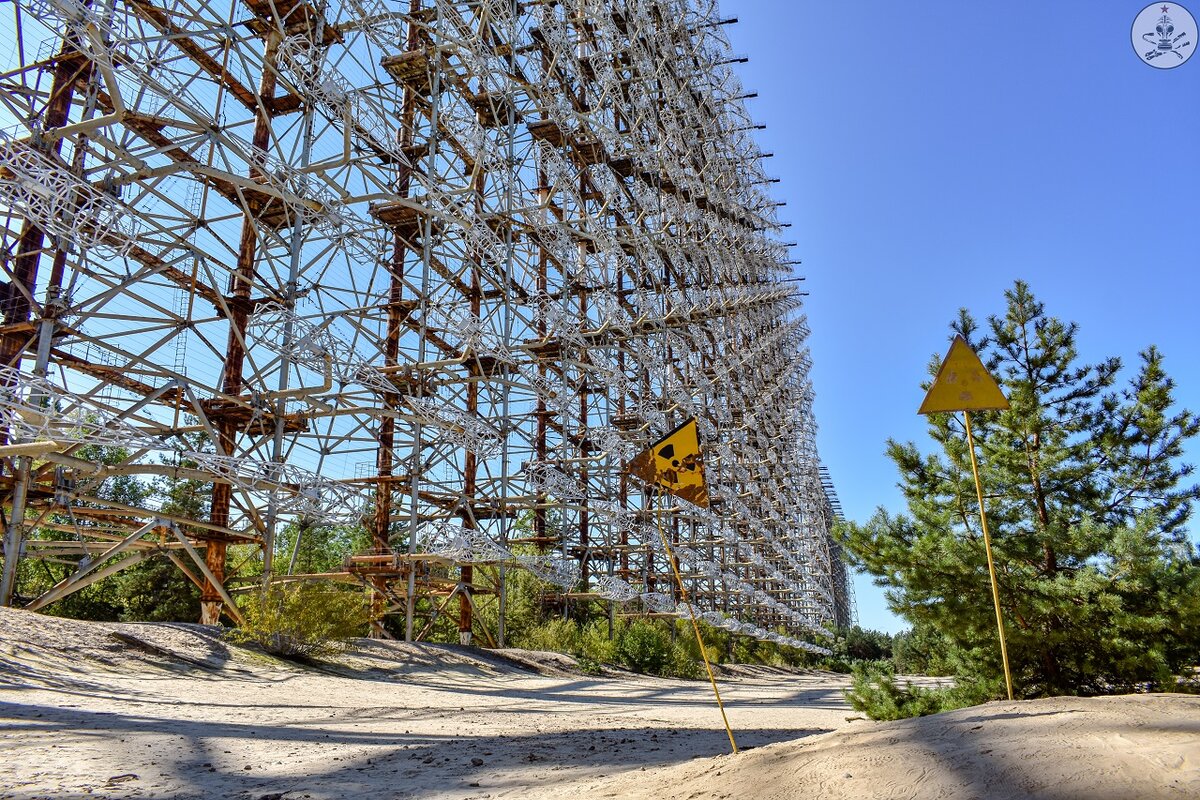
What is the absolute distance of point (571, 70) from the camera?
26.3 metres

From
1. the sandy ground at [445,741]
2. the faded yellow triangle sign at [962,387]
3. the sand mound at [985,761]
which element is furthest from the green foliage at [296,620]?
the faded yellow triangle sign at [962,387]

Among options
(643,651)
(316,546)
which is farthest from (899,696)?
(316,546)

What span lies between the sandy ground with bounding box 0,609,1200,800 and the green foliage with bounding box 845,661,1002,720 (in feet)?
2.91

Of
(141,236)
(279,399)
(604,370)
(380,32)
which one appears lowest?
(279,399)

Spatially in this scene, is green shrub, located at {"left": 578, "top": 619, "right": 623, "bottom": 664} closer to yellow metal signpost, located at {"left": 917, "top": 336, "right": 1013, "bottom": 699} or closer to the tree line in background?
the tree line in background

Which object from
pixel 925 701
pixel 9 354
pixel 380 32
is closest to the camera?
pixel 925 701

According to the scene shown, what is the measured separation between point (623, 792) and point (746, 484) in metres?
37.2

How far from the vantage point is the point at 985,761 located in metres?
3.82

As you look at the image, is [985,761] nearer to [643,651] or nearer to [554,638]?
[554,638]

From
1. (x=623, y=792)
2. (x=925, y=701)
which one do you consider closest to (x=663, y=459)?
(x=623, y=792)

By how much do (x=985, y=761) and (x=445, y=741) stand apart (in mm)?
4503

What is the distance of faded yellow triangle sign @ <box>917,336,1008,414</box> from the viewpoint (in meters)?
7.32

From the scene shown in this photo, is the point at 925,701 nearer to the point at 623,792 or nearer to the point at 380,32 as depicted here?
the point at 623,792

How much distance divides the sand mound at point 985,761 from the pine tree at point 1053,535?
7.89 ft
